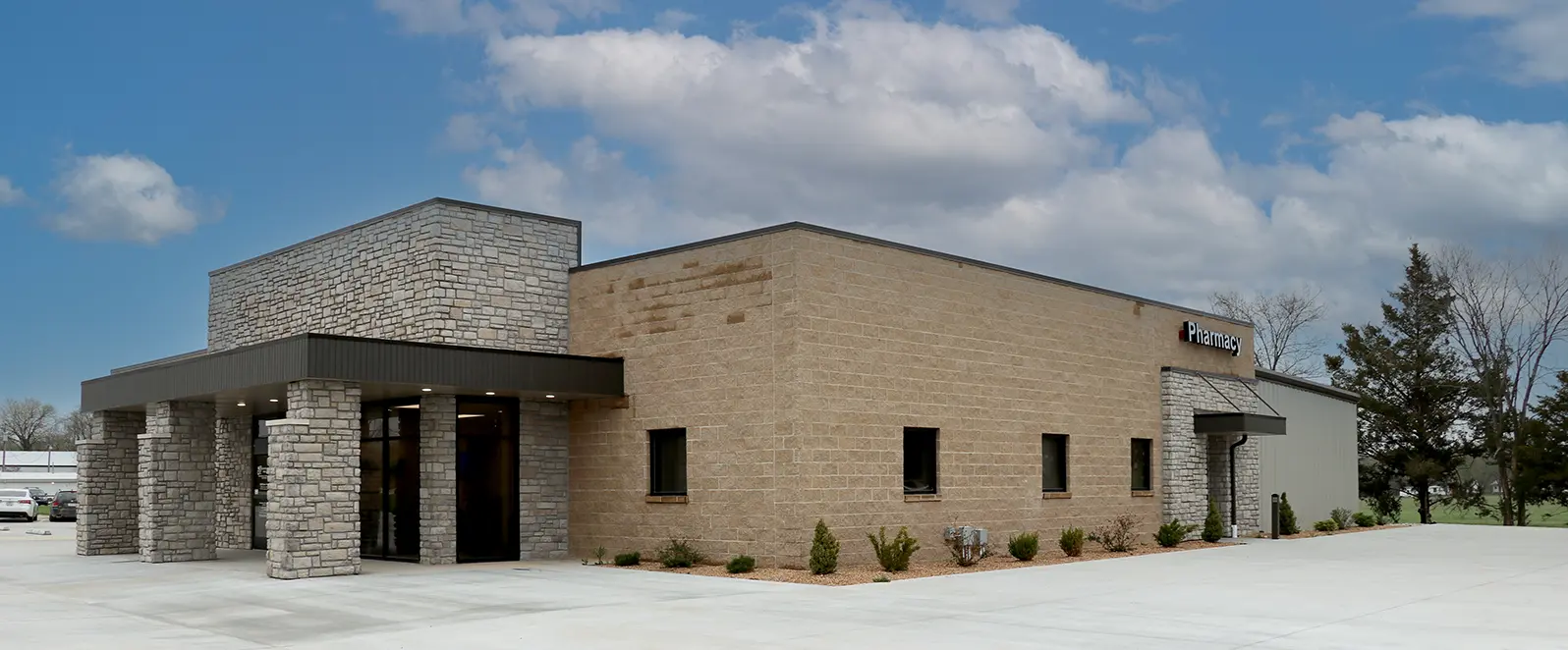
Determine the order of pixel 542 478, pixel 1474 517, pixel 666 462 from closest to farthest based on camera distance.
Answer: pixel 666 462 → pixel 542 478 → pixel 1474 517

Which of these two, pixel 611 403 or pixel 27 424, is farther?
pixel 27 424

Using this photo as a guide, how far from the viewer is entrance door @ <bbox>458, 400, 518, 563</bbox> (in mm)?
22406

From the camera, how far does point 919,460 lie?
2250 centimetres

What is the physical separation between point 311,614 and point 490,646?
3.87 meters

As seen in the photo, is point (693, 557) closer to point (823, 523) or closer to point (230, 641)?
point (823, 523)

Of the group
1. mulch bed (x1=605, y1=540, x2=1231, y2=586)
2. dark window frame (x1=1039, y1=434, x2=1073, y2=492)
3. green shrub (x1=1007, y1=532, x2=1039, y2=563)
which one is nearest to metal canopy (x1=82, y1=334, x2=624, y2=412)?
mulch bed (x1=605, y1=540, x2=1231, y2=586)

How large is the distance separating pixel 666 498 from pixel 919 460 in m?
4.50

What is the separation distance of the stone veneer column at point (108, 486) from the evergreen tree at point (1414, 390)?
44722 mm

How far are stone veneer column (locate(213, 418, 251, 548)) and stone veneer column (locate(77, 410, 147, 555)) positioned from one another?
1776mm

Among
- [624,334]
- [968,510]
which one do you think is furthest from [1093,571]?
[624,334]

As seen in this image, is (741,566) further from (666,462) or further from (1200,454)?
(1200,454)

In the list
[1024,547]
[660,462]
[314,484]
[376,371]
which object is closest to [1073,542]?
[1024,547]

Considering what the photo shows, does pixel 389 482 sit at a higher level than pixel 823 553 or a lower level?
higher

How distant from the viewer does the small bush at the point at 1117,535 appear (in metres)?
25.5
